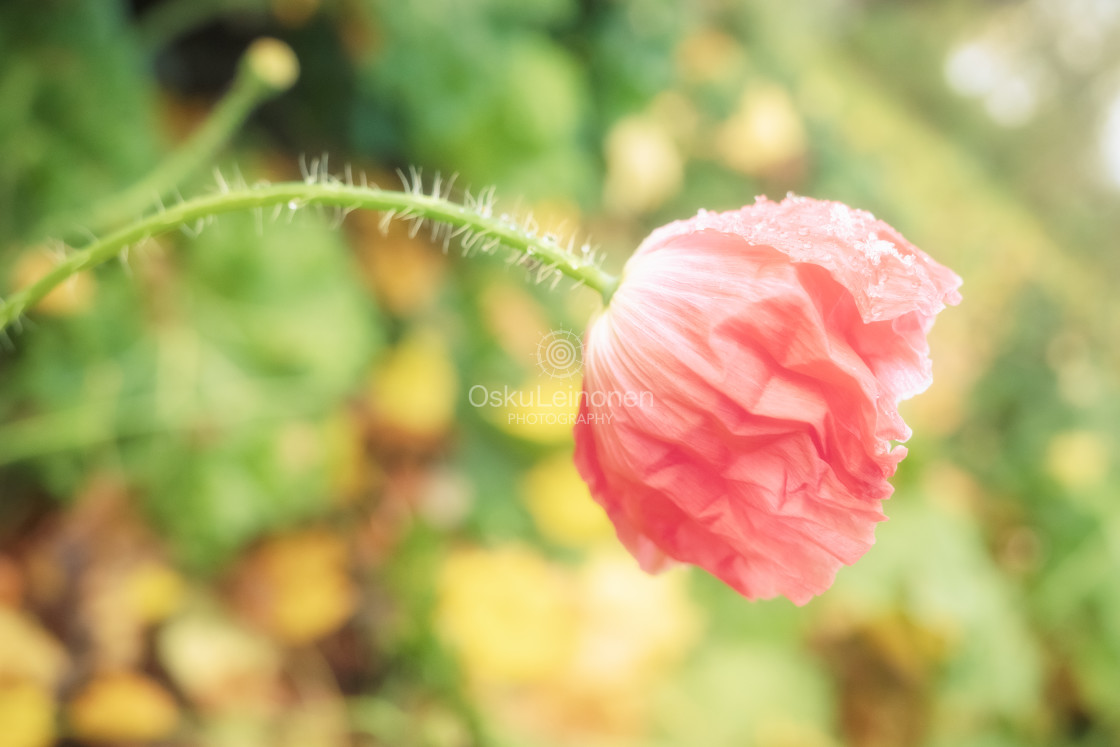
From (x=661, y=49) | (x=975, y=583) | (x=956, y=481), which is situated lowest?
(x=975, y=583)

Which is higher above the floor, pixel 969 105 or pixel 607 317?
pixel 969 105

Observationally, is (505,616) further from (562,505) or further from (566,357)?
(566,357)

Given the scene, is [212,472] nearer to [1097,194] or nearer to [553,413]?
[553,413]

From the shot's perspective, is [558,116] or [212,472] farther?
[558,116]

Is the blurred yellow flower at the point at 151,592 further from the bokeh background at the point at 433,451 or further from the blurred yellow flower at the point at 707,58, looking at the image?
the blurred yellow flower at the point at 707,58

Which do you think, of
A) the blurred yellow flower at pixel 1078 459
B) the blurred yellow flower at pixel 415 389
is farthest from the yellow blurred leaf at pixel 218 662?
the blurred yellow flower at pixel 1078 459

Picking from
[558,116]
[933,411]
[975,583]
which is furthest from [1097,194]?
[558,116]

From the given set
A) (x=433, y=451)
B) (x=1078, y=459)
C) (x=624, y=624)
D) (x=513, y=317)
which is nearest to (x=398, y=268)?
(x=513, y=317)
